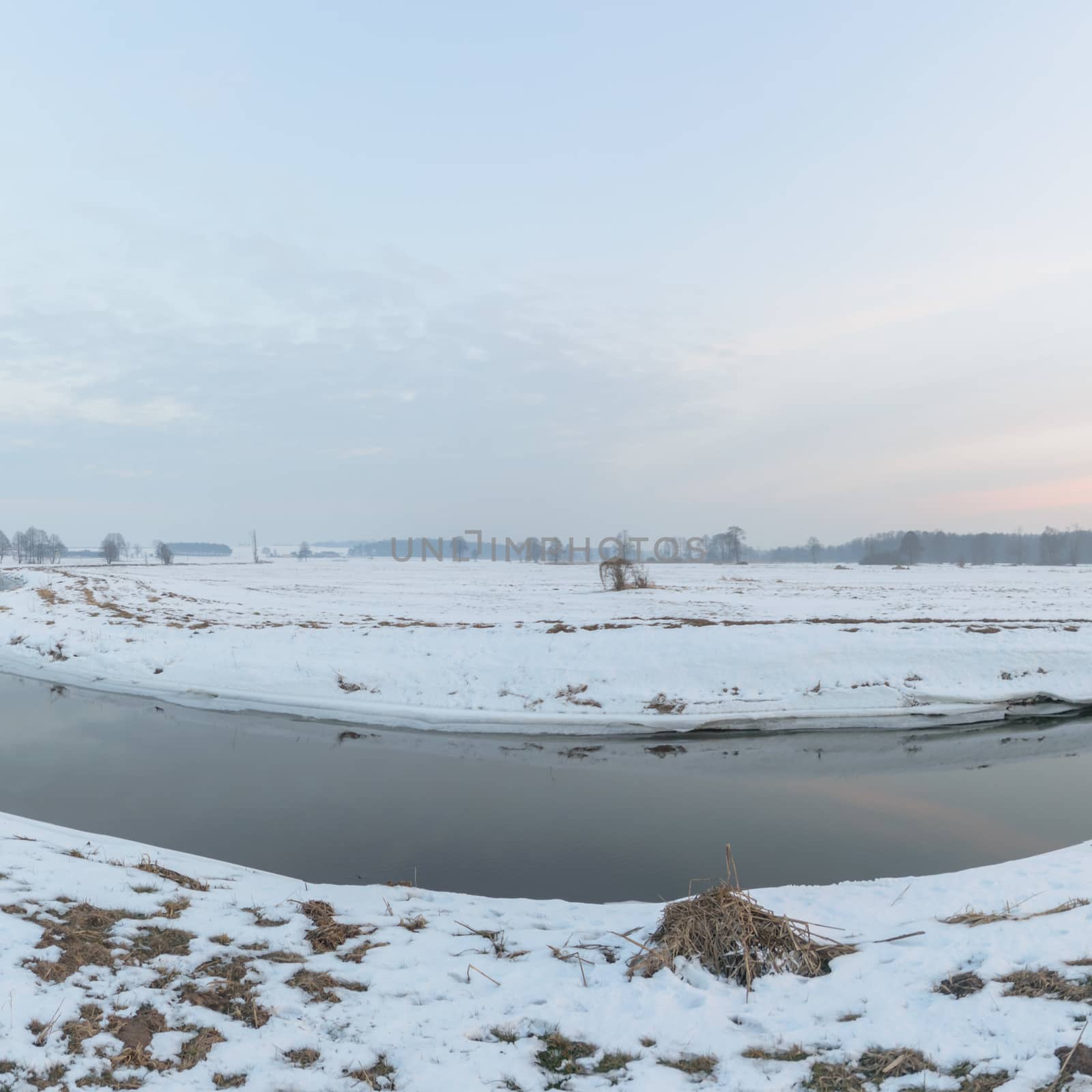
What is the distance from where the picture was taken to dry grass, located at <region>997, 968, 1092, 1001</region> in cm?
450

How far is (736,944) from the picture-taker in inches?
213

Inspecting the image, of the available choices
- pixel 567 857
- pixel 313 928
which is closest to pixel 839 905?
pixel 567 857

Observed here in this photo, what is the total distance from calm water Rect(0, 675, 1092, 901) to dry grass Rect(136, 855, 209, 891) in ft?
3.87

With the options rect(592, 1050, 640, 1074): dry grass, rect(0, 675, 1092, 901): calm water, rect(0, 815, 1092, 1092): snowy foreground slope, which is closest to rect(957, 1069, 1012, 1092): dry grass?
rect(0, 815, 1092, 1092): snowy foreground slope

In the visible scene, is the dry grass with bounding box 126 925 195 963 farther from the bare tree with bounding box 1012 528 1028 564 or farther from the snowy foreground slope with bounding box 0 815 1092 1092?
the bare tree with bounding box 1012 528 1028 564

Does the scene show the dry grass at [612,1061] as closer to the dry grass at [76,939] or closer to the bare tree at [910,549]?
the dry grass at [76,939]

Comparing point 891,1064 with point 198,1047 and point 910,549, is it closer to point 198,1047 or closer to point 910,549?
point 198,1047

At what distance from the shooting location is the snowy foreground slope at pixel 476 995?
4.07 m

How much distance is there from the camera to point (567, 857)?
8453mm

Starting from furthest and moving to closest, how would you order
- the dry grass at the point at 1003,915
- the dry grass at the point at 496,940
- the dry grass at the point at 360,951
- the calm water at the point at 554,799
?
the calm water at the point at 554,799 < the dry grass at the point at 1003,915 < the dry grass at the point at 496,940 < the dry grass at the point at 360,951

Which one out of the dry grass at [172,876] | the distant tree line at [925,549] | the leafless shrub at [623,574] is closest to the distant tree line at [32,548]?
the distant tree line at [925,549]

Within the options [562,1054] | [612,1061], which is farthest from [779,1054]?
[562,1054]

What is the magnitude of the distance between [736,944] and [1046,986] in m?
2.07

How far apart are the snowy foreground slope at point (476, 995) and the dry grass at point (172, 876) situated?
0.04 m
